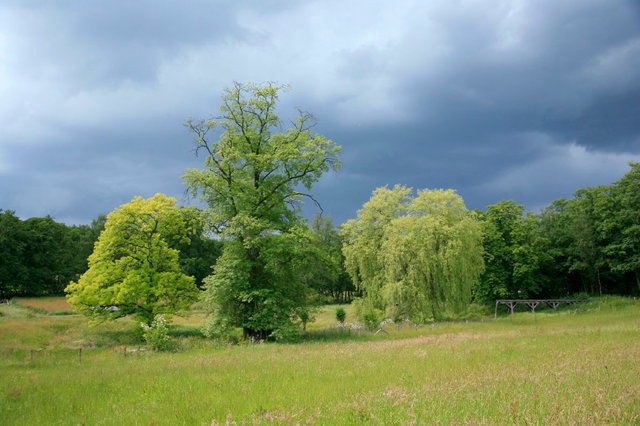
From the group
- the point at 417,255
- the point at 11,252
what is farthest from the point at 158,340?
the point at 11,252

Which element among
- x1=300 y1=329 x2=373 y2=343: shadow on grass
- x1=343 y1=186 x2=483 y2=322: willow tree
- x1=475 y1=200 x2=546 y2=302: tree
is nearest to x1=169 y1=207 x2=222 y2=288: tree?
x1=343 y1=186 x2=483 y2=322: willow tree

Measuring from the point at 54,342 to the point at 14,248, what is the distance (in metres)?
46.3

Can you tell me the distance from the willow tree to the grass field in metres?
18.0

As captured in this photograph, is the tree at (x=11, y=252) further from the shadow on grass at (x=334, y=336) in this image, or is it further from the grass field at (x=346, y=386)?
the shadow on grass at (x=334, y=336)

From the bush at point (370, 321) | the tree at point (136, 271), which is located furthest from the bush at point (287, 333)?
the bush at point (370, 321)

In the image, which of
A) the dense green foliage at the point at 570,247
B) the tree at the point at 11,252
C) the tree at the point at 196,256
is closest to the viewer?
the dense green foliage at the point at 570,247

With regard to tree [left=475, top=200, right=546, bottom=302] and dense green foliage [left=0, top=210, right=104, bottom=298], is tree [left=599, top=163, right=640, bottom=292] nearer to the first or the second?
tree [left=475, top=200, right=546, bottom=302]

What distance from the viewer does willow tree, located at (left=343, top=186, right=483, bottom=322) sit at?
40312 mm

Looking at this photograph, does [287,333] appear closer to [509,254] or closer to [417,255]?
[417,255]

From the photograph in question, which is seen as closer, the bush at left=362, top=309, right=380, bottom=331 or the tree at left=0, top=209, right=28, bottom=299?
the bush at left=362, top=309, right=380, bottom=331

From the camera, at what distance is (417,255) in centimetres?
4109

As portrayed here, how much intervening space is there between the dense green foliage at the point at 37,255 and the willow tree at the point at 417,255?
55.6 meters

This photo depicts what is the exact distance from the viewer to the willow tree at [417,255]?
1587 inches

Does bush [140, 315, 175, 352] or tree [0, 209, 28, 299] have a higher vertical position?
tree [0, 209, 28, 299]
